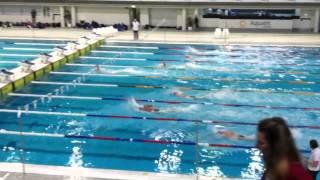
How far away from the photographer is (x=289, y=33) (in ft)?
87.7

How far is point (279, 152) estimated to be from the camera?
229 centimetres

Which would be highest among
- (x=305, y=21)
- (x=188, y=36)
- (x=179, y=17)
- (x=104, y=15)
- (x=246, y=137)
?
(x=104, y=15)

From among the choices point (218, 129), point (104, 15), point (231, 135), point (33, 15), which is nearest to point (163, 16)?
point (104, 15)

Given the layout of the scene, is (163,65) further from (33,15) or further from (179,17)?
(33,15)

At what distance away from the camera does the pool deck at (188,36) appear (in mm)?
23219

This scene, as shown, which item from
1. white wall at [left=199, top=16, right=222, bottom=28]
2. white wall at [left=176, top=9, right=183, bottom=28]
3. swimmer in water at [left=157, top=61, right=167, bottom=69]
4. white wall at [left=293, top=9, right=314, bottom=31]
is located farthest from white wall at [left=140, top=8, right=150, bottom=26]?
swimmer in water at [left=157, top=61, right=167, bottom=69]

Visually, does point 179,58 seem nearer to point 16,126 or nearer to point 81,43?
point 81,43

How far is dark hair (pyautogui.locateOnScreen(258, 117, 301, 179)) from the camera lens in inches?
90.2

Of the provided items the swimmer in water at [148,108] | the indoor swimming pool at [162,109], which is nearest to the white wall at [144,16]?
the indoor swimming pool at [162,109]

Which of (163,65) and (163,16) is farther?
(163,16)

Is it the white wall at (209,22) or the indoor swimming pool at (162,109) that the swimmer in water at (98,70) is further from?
the white wall at (209,22)

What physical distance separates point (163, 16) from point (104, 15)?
4062mm

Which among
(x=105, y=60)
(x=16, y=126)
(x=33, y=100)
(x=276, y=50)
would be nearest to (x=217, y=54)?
(x=276, y=50)

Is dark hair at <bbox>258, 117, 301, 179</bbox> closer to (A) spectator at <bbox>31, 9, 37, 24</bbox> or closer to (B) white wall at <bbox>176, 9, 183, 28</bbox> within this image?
(B) white wall at <bbox>176, 9, 183, 28</bbox>
